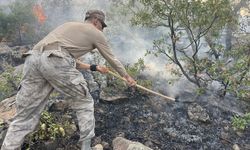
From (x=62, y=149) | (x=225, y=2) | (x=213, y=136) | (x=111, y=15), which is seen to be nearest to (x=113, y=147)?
(x=62, y=149)

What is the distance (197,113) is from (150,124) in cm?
105

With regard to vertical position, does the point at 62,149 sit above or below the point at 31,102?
below

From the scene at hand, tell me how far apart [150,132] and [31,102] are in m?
2.37

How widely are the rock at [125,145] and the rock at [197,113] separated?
1896 mm

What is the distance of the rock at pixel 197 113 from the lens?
6617 mm

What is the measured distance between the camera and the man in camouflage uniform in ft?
15.1

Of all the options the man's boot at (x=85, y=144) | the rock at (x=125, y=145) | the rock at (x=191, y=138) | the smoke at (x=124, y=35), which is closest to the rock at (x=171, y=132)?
the rock at (x=191, y=138)

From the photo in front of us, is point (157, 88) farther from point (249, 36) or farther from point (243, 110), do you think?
point (249, 36)

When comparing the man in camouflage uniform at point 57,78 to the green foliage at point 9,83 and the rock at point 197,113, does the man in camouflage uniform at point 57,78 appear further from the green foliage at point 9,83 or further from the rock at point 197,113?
the green foliage at point 9,83

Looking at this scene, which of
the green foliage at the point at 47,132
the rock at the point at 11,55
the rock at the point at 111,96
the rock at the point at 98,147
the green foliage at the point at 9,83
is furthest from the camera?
the rock at the point at 11,55

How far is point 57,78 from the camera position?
4.63 m

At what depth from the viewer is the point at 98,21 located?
503cm

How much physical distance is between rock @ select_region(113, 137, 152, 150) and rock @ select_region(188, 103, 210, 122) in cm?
190

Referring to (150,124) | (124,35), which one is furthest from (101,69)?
(124,35)
